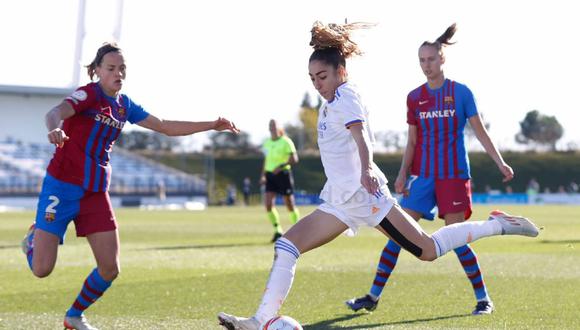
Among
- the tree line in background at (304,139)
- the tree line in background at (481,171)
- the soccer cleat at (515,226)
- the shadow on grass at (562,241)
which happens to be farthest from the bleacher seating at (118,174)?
the soccer cleat at (515,226)

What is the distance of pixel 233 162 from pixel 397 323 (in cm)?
7345

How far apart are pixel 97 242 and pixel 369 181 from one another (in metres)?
2.11

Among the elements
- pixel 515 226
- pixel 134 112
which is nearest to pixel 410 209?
pixel 515 226

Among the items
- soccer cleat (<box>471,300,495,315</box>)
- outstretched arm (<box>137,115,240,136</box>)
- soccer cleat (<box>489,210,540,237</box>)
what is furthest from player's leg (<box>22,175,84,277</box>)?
soccer cleat (<box>471,300,495,315</box>)

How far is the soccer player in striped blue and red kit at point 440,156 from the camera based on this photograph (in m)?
7.87

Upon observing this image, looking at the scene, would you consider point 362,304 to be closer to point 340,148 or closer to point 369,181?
point 340,148

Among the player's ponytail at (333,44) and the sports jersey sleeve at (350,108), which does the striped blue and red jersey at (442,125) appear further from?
the sports jersey sleeve at (350,108)

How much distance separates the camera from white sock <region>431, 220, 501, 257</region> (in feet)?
21.9

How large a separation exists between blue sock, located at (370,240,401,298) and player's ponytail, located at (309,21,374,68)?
238 centimetres

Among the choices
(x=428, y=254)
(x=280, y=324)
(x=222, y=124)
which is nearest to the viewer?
(x=280, y=324)

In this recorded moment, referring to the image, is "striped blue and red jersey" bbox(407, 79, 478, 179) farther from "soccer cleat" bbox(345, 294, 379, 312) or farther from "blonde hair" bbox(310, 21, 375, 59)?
"blonde hair" bbox(310, 21, 375, 59)

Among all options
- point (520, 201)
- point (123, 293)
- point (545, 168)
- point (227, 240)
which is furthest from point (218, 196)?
point (123, 293)

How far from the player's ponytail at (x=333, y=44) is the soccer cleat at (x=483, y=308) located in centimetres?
258

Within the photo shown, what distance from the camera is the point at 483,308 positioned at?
784 cm
